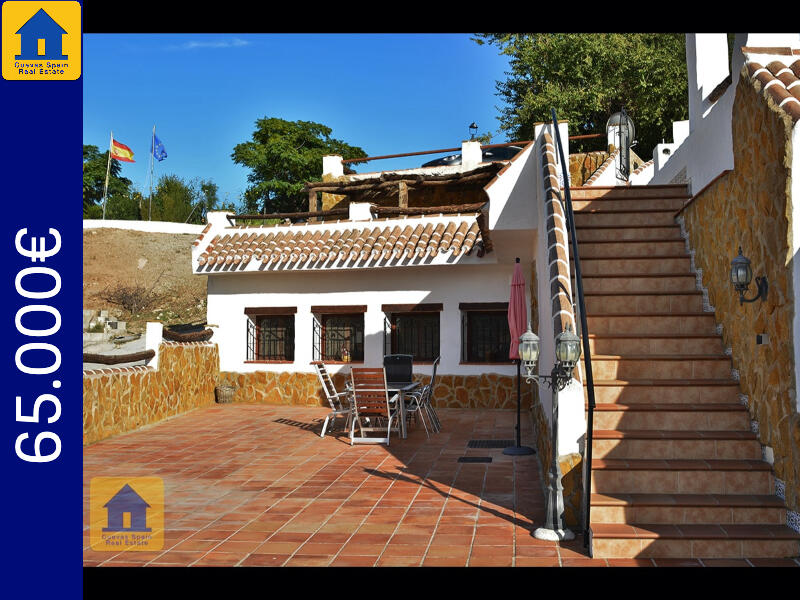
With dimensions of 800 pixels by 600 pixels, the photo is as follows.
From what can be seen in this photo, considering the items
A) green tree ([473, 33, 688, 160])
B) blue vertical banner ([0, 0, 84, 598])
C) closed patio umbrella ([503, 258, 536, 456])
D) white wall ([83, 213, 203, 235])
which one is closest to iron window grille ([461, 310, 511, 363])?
closed patio umbrella ([503, 258, 536, 456])

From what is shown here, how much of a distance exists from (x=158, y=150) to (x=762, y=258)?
39291 millimetres

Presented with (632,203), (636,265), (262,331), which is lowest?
(262,331)

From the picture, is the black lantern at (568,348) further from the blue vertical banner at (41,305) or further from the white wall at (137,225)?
the white wall at (137,225)

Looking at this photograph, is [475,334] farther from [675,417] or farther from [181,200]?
[181,200]

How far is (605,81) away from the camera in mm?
24969

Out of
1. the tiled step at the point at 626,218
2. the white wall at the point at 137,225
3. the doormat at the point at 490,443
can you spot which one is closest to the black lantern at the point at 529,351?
the tiled step at the point at 626,218

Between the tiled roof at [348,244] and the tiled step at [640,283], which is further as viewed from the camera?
the tiled roof at [348,244]

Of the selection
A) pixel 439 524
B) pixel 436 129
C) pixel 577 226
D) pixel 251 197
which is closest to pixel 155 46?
pixel 251 197

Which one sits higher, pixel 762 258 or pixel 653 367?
pixel 762 258

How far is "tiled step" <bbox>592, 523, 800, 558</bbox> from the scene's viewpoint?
172 inches

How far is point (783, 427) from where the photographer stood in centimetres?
469

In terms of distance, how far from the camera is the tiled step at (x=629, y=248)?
7.35 meters

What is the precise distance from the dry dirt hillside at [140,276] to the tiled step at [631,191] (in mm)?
28486

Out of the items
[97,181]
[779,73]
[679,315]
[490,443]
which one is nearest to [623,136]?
[490,443]
